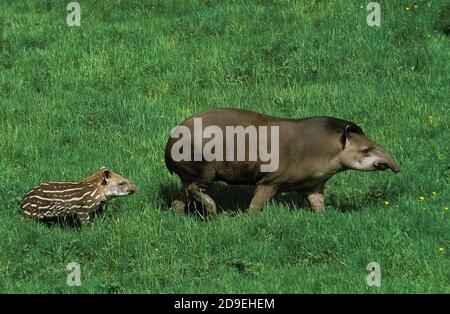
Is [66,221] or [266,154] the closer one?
[266,154]

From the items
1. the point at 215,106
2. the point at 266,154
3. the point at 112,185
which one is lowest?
the point at 112,185

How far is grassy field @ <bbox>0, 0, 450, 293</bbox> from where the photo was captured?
11641 mm

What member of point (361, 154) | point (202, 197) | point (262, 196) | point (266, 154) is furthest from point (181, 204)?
point (361, 154)

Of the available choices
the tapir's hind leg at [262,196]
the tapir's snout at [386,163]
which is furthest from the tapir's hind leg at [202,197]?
the tapir's snout at [386,163]

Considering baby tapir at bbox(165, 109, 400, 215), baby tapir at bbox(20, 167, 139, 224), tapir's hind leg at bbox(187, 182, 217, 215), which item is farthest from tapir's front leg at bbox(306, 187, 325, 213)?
baby tapir at bbox(20, 167, 139, 224)

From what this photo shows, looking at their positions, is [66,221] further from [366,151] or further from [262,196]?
[366,151]

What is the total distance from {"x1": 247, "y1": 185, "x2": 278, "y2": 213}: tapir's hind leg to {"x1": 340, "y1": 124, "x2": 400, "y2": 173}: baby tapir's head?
88cm

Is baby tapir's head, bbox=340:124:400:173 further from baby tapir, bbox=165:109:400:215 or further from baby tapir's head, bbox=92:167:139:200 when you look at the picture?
baby tapir's head, bbox=92:167:139:200

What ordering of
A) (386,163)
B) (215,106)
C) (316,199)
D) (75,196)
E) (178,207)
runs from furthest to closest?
(215,106)
(178,207)
(316,199)
(386,163)
(75,196)

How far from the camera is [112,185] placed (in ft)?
42.8

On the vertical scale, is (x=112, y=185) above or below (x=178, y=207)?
above

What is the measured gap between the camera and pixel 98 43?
18.6 metres

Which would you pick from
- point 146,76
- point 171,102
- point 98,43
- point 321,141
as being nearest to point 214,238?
point 321,141

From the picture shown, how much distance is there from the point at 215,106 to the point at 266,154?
3716mm
